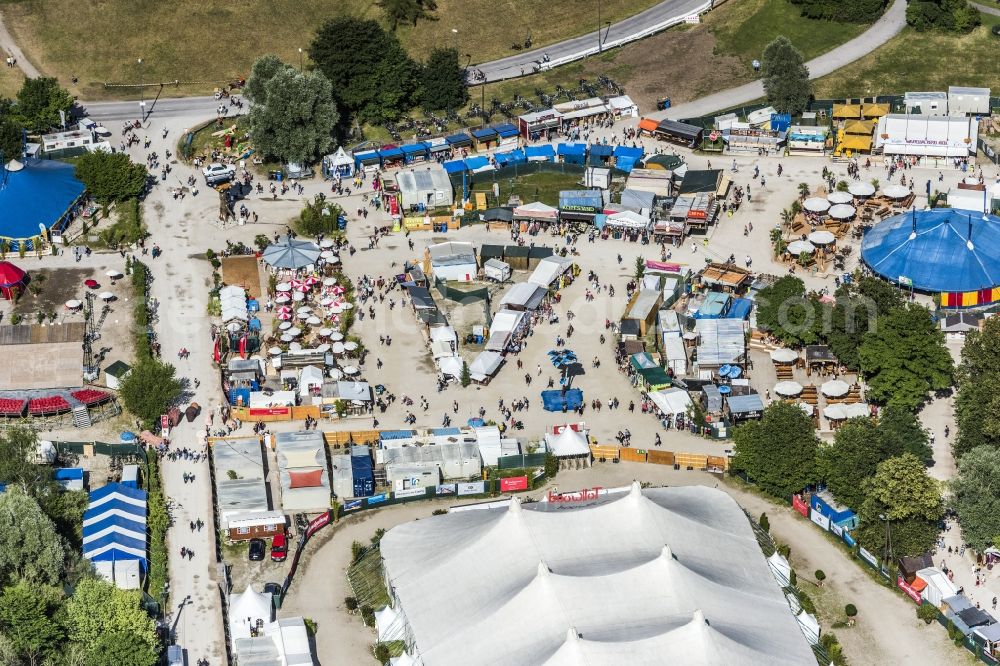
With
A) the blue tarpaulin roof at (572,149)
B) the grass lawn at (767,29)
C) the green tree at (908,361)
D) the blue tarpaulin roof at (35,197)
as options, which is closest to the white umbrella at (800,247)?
the green tree at (908,361)

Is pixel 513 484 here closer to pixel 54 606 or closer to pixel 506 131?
pixel 54 606

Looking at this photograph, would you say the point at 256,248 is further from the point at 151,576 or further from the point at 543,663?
the point at 543,663

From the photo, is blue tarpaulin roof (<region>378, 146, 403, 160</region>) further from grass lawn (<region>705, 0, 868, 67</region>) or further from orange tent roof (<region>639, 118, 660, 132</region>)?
grass lawn (<region>705, 0, 868, 67</region>)

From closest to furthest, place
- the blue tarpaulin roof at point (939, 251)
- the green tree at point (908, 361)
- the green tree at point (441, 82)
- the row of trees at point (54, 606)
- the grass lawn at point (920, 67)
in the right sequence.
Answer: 1. the row of trees at point (54, 606)
2. the green tree at point (908, 361)
3. the blue tarpaulin roof at point (939, 251)
4. the green tree at point (441, 82)
5. the grass lawn at point (920, 67)

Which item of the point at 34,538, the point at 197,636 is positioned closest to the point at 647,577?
the point at 197,636

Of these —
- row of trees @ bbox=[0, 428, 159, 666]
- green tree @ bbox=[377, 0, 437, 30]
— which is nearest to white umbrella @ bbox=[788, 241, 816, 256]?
green tree @ bbox=[377, 0, 437, 30]

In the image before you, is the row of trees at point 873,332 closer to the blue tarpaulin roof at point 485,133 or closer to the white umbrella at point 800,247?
the white umbrella at point 800,247
